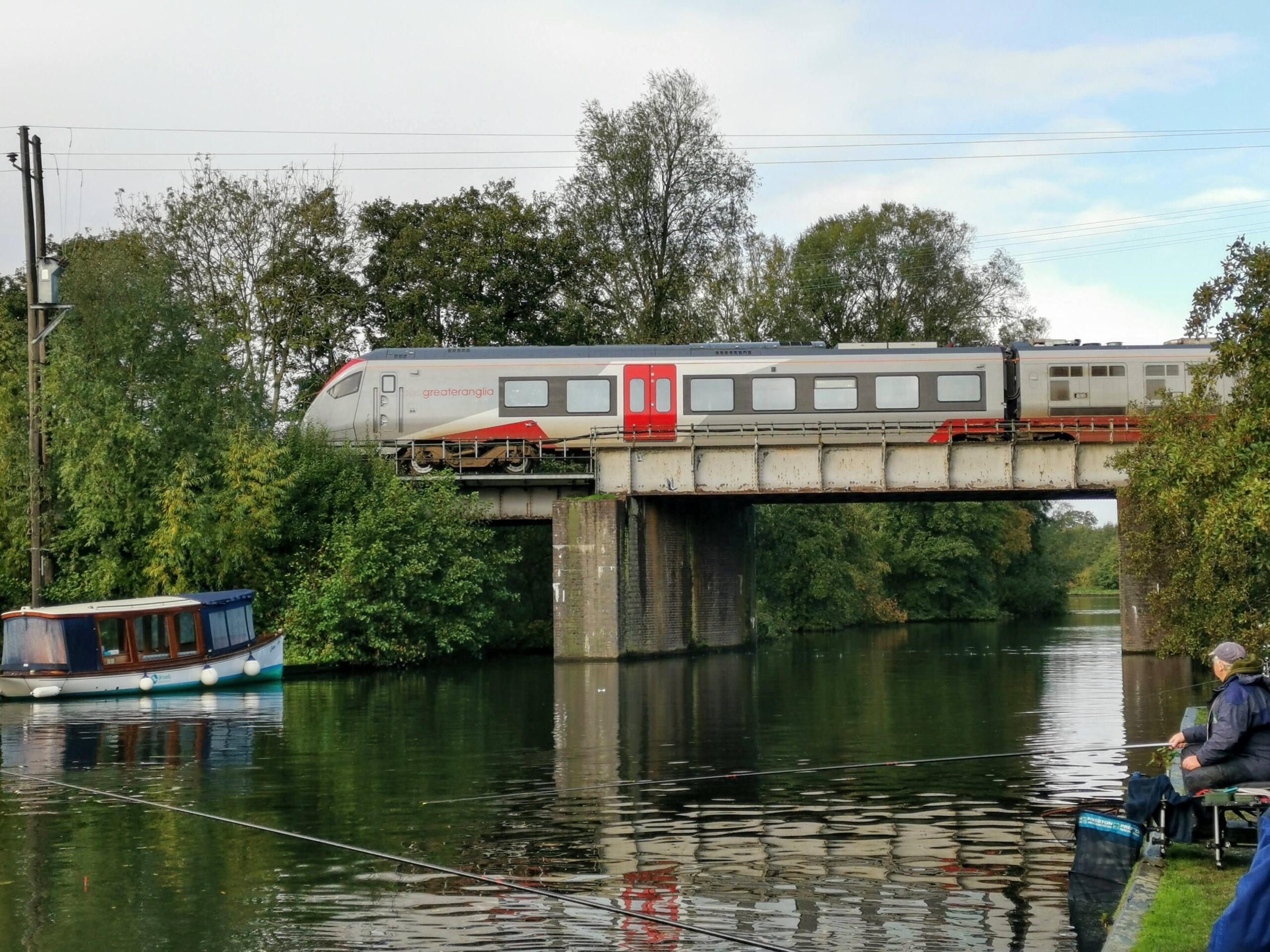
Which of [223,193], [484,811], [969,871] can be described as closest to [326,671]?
[223,193]

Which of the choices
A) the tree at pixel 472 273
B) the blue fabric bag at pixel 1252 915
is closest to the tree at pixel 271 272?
the tree at pixel 472 273

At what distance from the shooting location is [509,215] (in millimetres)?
63594

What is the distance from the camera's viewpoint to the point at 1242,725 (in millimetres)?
11359

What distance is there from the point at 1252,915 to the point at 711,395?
139 feet

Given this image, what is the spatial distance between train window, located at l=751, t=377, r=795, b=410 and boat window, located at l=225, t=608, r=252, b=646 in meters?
17.1

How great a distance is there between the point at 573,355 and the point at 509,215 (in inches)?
718

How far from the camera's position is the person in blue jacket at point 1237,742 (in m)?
11.4

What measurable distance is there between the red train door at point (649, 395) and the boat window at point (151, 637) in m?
16.2

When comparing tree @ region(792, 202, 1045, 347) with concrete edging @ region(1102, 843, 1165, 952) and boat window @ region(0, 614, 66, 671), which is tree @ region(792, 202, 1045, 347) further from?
concrete edging @ region(1102, 843, 1165, 952)

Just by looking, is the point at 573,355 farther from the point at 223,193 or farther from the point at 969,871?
the point at 969,871

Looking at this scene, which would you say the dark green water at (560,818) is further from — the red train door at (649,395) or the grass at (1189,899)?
the red train door at (649,395)

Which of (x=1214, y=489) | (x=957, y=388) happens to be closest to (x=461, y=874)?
(x=1214, y=489)

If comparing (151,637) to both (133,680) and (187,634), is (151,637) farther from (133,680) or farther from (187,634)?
(133,680)

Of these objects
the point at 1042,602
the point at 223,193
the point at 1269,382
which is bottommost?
the point at 1042,602
